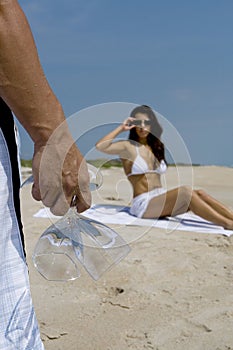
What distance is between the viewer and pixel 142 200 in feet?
18.5

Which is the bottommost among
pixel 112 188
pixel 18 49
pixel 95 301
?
pixel 112 188

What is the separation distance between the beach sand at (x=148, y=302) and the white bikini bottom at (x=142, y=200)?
47.0 inches

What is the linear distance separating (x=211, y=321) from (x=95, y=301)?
2.25ft

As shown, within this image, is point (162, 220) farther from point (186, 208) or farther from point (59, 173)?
point (59, 173)

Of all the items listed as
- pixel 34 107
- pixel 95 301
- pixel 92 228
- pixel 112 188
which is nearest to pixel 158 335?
pixel 95 301

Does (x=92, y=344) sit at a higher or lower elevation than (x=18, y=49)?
lower

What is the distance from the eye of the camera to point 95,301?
9.60 ft

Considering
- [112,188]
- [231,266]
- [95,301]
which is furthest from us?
[112,188]

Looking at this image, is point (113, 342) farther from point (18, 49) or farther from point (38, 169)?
point (18, 49)

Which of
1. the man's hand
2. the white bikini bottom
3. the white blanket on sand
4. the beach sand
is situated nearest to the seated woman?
the white bikini bottom

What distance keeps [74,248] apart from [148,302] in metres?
1.54

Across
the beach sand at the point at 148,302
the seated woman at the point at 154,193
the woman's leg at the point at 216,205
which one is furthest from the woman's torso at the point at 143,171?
the beach sand at the point at 148,302

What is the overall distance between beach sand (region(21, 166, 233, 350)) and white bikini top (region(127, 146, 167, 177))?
4.93 ft

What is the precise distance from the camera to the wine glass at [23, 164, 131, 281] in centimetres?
149
